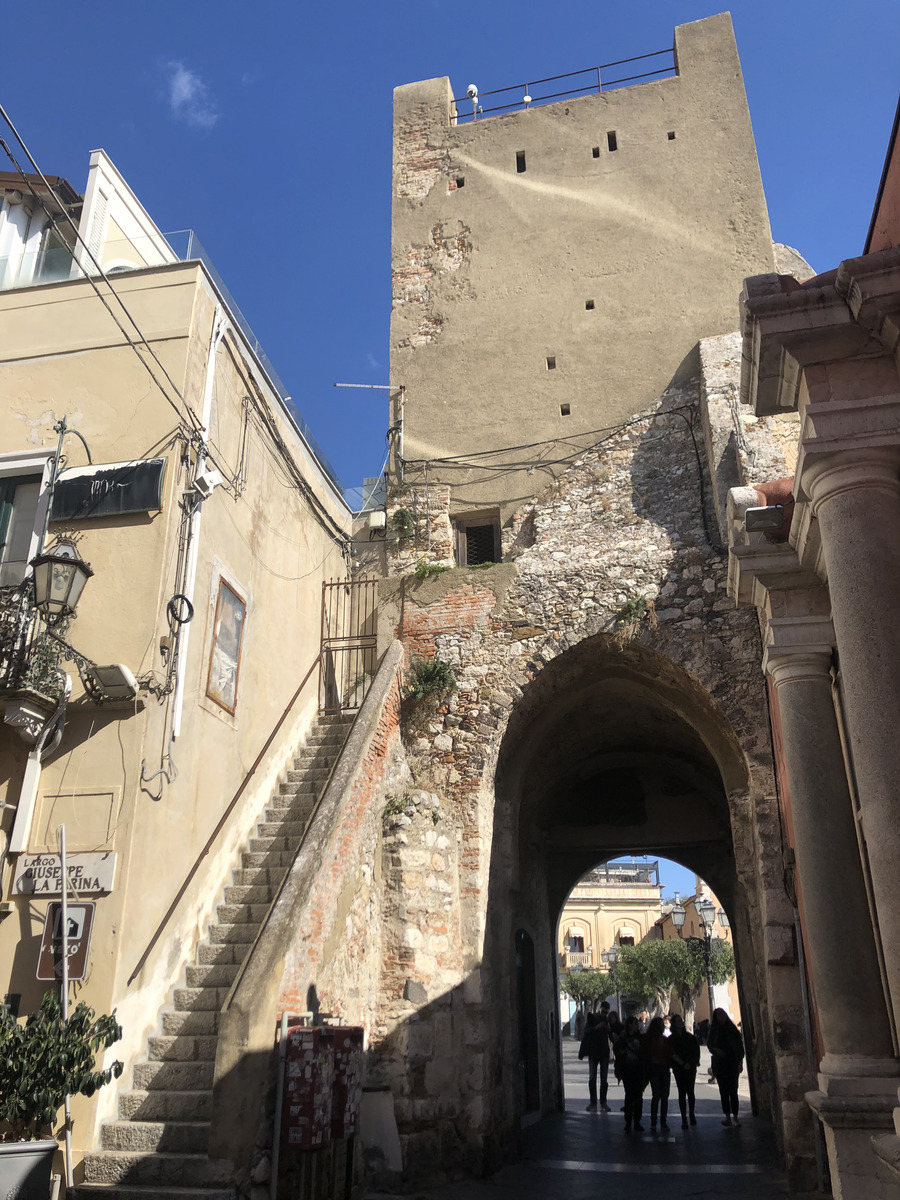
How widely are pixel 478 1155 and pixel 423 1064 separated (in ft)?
3.23

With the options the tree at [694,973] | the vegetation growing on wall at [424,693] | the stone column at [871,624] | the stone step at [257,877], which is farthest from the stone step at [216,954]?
the tree at [694,973]

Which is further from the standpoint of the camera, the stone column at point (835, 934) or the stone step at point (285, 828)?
the stone step at point (285, 828)

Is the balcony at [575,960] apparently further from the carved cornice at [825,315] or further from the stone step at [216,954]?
the carved cornice at [825,315]

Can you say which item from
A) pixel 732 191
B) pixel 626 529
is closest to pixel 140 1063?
pixel 626 529

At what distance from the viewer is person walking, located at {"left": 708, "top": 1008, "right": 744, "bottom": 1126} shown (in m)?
11.7

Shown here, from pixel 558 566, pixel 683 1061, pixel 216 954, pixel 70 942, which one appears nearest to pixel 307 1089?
pixel 216 954

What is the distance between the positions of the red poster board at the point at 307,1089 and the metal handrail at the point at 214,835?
145cm

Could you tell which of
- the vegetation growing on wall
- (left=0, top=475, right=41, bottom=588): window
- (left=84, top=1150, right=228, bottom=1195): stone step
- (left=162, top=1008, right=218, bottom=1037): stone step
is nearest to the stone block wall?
the vegetation growing on wall

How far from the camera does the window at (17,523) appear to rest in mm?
8734

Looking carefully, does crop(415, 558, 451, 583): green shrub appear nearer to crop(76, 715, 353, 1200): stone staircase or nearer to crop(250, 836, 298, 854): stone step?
crop(76, 715, 353, 1200): stone staircase

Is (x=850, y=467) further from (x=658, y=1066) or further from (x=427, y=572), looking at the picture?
(x=658, y=1066)

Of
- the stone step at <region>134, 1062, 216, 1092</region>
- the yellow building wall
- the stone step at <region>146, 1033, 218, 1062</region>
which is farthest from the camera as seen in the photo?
the yellow building wall

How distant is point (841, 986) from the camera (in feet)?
16.4

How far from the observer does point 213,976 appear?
772 centimetres
